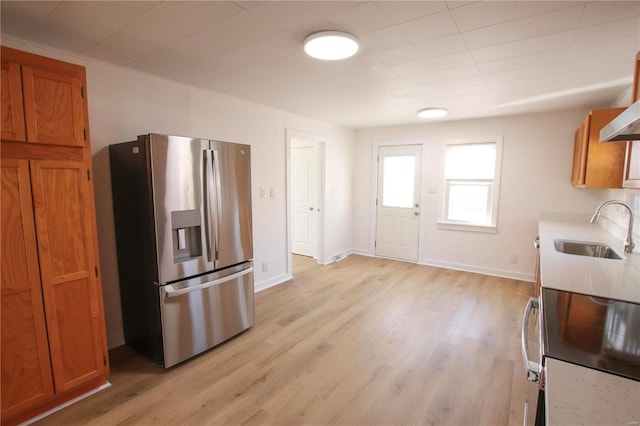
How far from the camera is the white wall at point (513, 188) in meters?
3.98

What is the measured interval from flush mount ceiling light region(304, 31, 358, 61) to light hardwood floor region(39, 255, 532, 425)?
7.48 ft

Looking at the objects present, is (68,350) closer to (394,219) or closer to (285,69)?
(285,69)

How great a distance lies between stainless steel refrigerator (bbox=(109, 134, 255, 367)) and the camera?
7.27ft

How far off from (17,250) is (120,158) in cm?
94

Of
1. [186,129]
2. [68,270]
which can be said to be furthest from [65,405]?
[186,129]

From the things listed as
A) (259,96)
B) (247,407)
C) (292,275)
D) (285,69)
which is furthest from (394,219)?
(247,407)

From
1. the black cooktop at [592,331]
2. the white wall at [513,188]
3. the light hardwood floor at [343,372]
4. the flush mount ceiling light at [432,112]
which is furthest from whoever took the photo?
the white wall at [513,188]

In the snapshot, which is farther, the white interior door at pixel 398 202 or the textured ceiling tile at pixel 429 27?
the white interior door at pixel 398 202

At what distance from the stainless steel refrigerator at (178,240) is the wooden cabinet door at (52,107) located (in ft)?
1.28

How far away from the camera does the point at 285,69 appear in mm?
2521

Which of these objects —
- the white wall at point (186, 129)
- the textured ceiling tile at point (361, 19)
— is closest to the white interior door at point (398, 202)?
the white wall at point (186, 129)

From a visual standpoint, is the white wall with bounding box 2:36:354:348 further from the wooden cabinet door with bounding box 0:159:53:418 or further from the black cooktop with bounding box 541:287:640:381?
the black cooktop with bounding box 541:287:640:381

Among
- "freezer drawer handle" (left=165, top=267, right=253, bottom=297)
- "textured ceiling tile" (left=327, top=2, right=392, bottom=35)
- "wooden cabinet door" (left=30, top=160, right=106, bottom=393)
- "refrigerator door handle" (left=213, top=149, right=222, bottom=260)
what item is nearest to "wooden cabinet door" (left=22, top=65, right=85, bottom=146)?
"wooden cabinet door" (left=30, top=160, right=106, bottom=393)

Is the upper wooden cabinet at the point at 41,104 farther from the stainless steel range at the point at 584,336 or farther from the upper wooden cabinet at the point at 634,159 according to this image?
the upper wooden cabinet at the point at 634,159
